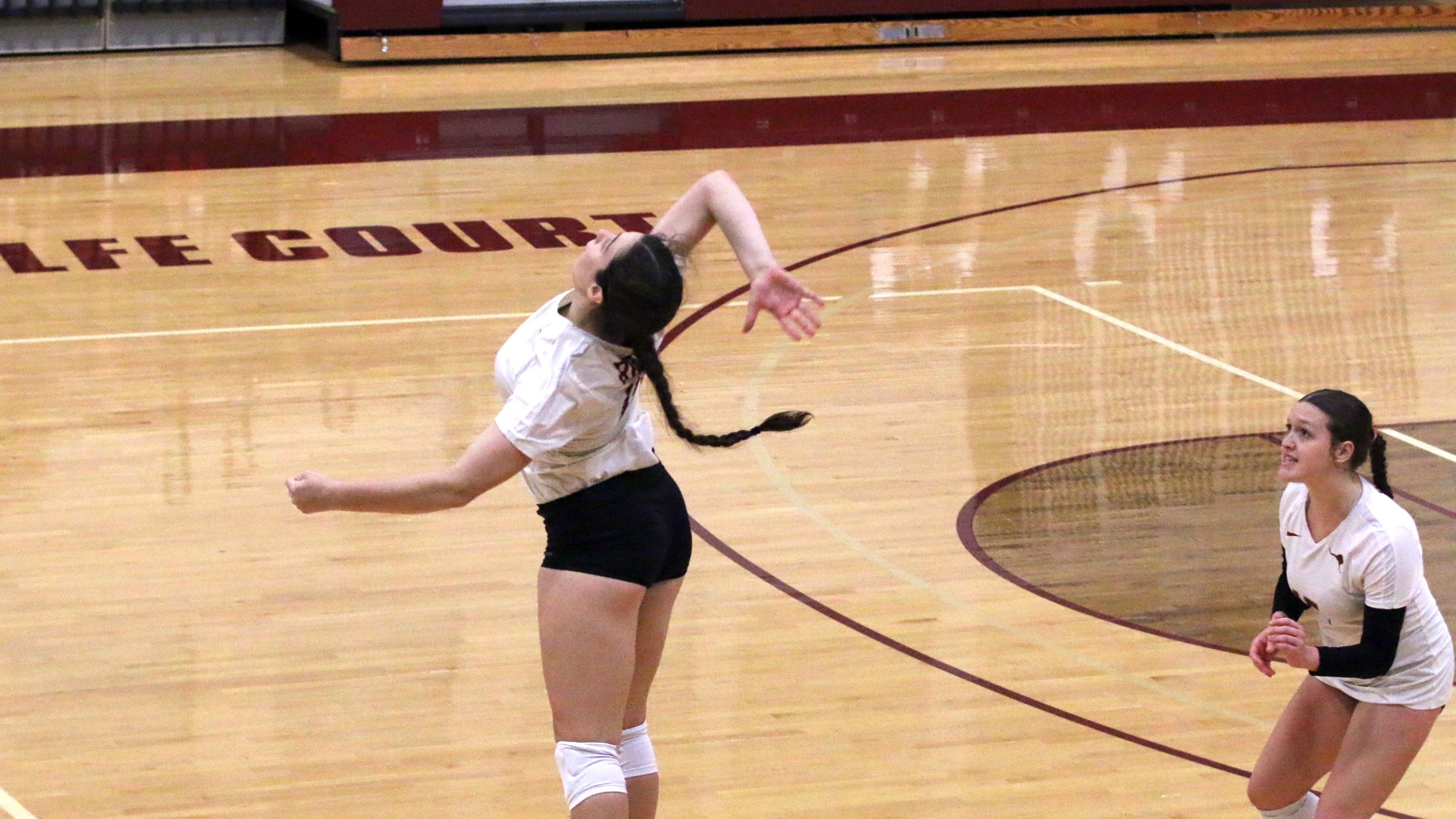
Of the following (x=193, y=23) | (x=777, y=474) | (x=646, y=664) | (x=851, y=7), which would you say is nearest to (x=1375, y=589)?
(x=646, y=664)

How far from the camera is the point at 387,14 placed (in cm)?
1408

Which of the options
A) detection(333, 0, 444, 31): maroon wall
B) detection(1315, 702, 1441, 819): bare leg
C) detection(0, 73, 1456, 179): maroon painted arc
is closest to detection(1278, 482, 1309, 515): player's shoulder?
detection(1315, 702, 1441, 819): bare leg

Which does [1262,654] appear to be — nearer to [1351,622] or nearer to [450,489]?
[1351,622]

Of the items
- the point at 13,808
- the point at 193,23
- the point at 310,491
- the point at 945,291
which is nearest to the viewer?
the point at 310,491

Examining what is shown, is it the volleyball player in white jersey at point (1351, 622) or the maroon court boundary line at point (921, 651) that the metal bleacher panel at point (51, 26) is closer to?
the maroon court boundary line at point (921, 651)

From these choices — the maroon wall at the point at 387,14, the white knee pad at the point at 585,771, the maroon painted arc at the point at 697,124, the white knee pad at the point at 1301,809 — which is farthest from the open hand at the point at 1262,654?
the maroon wall at the point at 387,14

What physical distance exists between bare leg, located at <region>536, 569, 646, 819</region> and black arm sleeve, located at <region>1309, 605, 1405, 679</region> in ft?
3.82

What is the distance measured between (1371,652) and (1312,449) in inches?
13.9

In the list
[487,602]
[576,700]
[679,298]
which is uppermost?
[679,298]

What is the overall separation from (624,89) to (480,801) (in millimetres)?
9873

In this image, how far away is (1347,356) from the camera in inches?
297

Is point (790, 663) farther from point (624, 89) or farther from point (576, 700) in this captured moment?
point (624, 89)

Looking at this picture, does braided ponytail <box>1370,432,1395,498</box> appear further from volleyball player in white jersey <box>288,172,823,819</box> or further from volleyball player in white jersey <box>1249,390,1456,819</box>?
volleyball player in white jersey <box>288,172,823,819</box>

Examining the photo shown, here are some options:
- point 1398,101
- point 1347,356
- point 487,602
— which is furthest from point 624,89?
point 487,602
